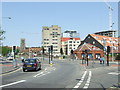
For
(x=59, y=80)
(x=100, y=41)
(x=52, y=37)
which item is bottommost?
(x=59, y=80)

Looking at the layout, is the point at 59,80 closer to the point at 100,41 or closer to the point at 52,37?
the point at 100,41

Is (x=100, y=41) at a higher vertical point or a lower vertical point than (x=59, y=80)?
higher

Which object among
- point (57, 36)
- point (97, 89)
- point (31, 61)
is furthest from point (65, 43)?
point (97, 89)

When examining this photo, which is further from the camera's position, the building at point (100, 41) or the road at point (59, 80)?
the building at point (100, 41)

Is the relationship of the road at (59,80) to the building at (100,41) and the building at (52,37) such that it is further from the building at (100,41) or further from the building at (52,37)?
the building at (52,37)

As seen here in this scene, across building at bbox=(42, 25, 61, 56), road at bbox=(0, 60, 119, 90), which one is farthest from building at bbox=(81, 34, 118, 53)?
road at bbox=(0, 60, 119, 90)

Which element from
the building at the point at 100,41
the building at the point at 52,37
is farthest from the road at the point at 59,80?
the building at the point at 52,37

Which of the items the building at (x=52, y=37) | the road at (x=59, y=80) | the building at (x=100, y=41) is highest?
the building at (x=52, y=37)

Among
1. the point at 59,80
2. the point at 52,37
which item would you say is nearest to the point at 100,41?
the point at 52,37

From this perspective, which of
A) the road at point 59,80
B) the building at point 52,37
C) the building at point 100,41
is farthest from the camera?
the building at point 52,37

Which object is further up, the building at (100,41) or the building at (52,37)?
the building at (52,37)

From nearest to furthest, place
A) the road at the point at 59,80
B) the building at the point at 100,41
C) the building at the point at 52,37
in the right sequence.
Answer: the road at the point at 59,80, the building at the point at 100,41, the building at the point at 52,37

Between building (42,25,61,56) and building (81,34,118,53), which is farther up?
building (42,25,61,56)

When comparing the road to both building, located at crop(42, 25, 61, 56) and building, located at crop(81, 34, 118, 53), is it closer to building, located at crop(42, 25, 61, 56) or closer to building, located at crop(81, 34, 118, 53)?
building, located at crop(81, 34, 118, 53)
